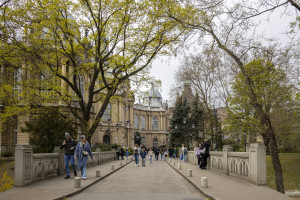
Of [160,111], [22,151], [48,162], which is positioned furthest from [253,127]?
[160,111]

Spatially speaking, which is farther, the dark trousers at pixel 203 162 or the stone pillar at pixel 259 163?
the dark trousers at pixel 203 162

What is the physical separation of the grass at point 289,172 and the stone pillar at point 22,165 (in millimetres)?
21726

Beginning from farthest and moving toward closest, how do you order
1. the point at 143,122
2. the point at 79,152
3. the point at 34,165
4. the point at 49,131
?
the point at 143,122
the point at 49,131
the point at 79,152
the point at 34,165

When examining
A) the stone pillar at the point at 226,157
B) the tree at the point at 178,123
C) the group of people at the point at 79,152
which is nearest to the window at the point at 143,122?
the tree at the point at 178,123

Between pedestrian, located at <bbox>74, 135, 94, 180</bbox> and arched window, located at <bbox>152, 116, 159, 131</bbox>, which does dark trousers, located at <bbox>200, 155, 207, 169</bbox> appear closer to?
pedestrian, located at <bbox>74, 135, 94, 180</bbox>

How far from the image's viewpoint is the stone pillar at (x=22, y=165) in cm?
1187

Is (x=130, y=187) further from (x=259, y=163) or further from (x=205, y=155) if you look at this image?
(x=205, y=155)

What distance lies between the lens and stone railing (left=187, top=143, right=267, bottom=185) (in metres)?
11.6

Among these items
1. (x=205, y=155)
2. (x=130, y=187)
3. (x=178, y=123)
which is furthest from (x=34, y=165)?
(x=178, y=123)

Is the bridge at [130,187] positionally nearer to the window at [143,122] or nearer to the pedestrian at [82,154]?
the pedestrian at [82,154]

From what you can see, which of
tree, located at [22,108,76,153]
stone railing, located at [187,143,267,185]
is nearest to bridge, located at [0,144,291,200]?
stone railing, located at [187,143,267,185]

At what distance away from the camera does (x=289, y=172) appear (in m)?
35.3

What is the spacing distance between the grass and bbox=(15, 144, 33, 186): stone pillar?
855 inches

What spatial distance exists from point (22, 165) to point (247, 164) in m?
8.48
